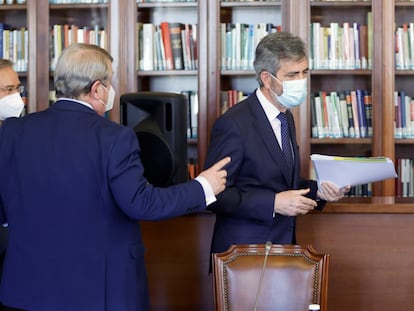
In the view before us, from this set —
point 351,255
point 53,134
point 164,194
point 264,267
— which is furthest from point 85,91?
point 351,255

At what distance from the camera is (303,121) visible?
470 cm

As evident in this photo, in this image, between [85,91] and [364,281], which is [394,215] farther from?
[85,91]

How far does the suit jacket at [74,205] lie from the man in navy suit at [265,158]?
448 mm

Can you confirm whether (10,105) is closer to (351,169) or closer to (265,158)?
(265,158)

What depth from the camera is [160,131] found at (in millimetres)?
3104

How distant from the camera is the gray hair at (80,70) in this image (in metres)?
2.30

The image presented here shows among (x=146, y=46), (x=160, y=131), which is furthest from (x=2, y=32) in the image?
(x=160, y=131)

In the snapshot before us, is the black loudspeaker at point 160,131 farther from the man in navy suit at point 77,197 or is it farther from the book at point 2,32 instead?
the book at point 2,32

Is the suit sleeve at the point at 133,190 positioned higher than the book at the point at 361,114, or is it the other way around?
the book at the point at 361,114

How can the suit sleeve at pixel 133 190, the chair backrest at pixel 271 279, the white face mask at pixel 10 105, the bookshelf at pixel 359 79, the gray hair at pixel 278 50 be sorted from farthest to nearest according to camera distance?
the bookshelf at pixel 359 79 → the white face mask at pixel 10 105 → the gray hair at pixel 278 50 → the chair backrest at pixel 271 279 → the suit sleeve at pixel 133 190

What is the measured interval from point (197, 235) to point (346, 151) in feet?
6.07

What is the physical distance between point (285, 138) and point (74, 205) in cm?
98

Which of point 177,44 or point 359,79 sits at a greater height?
point 177,44

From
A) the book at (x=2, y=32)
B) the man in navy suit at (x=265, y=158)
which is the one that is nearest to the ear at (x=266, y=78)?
the man in navy suit at (x=265, y=158)
